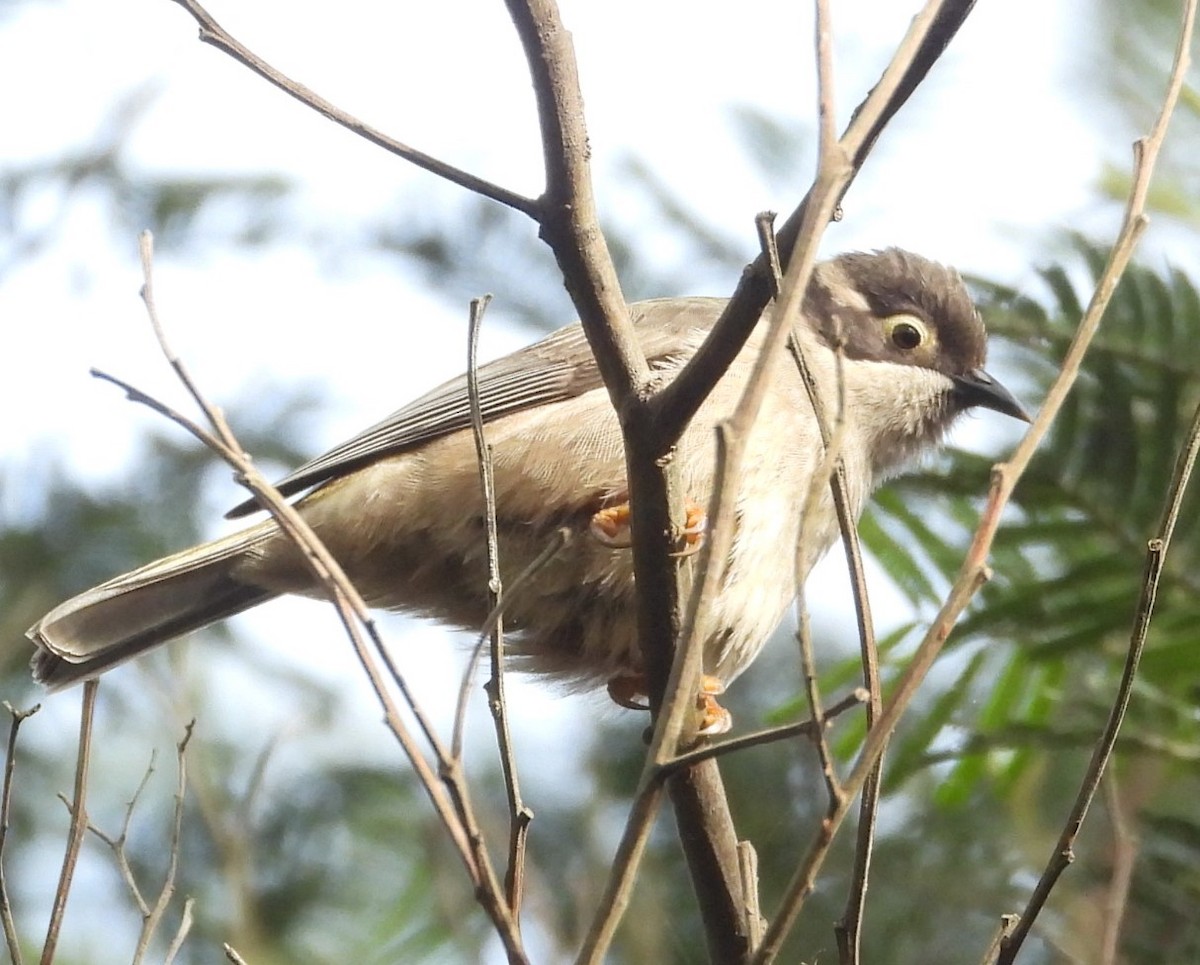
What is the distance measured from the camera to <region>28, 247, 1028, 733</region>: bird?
428 centimetres

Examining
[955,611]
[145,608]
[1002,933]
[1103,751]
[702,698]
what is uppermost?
[145,608]

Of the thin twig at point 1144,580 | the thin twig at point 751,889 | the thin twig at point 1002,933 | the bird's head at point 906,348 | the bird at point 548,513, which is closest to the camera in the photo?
the thin twig at point 1144,580

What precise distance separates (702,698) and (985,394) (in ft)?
5.64

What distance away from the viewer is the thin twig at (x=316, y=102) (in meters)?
2.62

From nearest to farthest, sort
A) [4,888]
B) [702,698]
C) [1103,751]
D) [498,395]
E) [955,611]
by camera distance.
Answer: [955,611] < [1103,751] < [4,888] < [702,698] < [498,395]

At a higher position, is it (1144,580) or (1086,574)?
(1086,574)

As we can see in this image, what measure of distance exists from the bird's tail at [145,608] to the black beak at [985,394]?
7.76 ft

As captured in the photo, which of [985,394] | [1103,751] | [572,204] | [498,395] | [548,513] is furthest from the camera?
[985,394]

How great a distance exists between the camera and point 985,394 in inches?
204

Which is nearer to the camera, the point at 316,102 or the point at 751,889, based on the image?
the point at 316,102

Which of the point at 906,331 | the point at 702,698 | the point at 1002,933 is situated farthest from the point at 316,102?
the point at 906,331

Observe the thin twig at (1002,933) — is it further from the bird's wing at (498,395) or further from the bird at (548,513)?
the bird's wing at (498,395)

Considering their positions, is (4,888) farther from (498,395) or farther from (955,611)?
(498,395)

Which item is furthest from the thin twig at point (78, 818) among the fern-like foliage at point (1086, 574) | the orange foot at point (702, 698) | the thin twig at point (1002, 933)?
the fern-like foliage at point (1086, 574)
